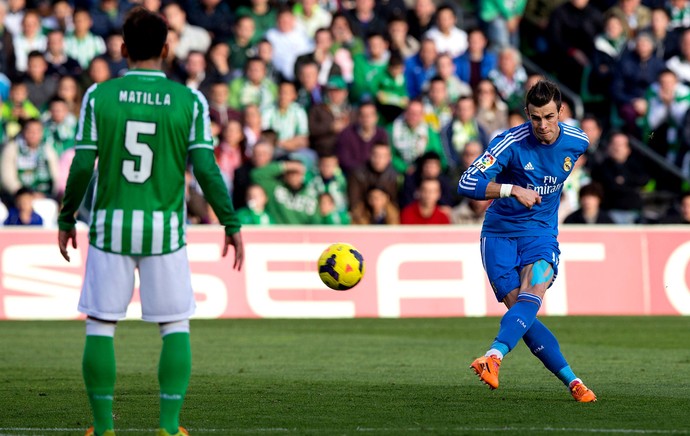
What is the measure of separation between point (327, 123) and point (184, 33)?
8.85 ft

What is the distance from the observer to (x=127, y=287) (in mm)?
6988

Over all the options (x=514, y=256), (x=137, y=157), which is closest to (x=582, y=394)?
(x=514, y=256)

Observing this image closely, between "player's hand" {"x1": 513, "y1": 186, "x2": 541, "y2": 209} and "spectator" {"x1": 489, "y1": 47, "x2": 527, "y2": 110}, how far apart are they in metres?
12.3

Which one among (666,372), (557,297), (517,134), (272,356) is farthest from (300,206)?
(517,134)

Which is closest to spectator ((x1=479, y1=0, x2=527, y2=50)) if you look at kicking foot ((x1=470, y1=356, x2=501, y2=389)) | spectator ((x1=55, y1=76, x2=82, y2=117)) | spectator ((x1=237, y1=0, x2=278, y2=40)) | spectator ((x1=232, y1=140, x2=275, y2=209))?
spectator ((x1=237, y1=0, x2=278, y2=40))

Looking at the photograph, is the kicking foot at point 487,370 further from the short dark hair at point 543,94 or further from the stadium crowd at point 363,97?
the stadium crowd at point 363,97

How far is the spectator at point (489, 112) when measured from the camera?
20.3 metres

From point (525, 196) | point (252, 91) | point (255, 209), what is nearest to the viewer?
point (525, 196)

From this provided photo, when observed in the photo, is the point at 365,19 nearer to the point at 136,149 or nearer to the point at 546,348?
the point at 546,348

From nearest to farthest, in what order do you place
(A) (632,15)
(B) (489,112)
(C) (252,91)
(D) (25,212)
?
(D) (25,212) → (C) (252,91) → (B) (489,112) → (A) (632,15)

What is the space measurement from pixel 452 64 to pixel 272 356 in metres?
9.27

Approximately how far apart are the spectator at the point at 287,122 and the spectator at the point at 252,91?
219 millimetres

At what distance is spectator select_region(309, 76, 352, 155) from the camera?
19906mm

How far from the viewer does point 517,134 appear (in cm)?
950
